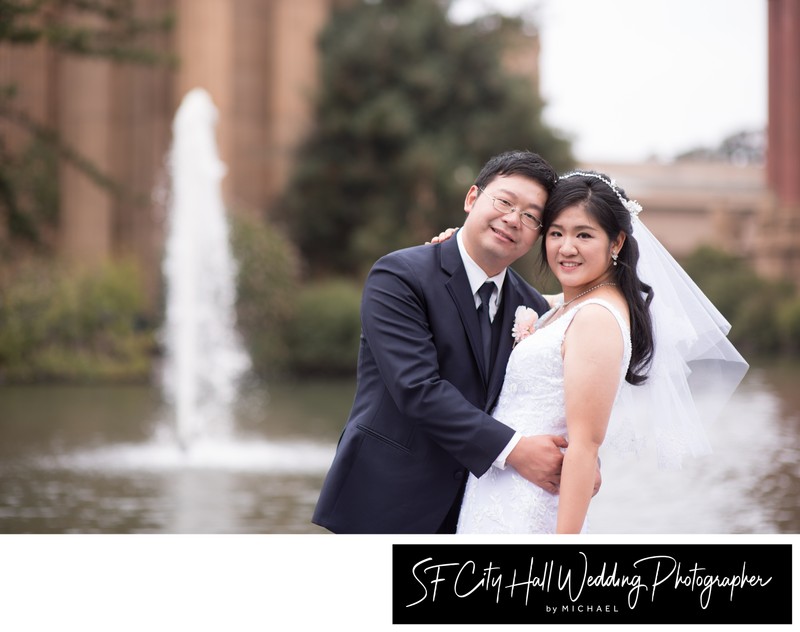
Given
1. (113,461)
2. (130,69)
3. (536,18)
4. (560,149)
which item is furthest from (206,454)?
(130,69)

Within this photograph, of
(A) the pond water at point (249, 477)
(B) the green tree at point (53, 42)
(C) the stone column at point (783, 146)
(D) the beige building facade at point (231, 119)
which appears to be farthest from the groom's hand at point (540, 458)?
(C) the stone column at point (783, 146)

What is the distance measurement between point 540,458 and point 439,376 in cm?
43

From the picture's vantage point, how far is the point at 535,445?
356 centimetres

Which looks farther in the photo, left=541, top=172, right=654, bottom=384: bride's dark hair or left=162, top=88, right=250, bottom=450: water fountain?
left=162, top=88, right=250, bottom=450: water fountain

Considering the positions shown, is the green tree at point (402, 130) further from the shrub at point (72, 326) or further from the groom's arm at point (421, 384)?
the groom's arm at point (421, 384)

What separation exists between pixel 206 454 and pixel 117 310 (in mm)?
11975

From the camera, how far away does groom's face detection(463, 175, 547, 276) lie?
3.67m

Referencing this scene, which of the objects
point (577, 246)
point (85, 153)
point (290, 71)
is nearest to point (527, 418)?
point (577, 246)

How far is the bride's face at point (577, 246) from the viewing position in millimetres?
3568

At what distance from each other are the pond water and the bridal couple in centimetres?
478

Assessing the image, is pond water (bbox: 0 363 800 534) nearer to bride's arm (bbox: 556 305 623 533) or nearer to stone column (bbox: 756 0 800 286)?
bride's arm (bbox: 556 305 623 533)

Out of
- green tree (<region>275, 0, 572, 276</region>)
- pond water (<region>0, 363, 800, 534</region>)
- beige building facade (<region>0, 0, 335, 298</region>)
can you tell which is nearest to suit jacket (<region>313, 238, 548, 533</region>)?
pond water (<region>0, 363, 800, 534</region>)

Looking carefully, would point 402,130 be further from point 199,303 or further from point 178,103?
point 199,303

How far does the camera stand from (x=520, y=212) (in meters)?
3.67
